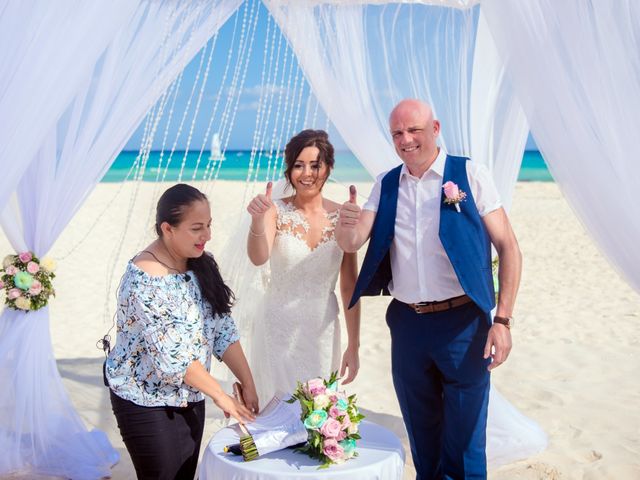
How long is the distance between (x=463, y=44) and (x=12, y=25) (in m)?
2.32

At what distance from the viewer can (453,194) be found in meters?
2.68

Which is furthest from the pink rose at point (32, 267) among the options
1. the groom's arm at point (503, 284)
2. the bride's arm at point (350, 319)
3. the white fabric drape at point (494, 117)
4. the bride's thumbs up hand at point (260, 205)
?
the white fabric drape at point (494, 117)

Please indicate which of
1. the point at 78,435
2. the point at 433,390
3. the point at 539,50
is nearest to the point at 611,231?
the point at 539,50

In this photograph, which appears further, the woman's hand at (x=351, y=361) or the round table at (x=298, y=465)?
the woman's hand at (x=351, y=361)

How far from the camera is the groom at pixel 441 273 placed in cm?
270

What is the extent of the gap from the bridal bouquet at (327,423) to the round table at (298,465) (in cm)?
3

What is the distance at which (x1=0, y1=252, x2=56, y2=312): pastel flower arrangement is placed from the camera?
11.8 ft

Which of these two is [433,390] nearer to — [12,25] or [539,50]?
[539,50]

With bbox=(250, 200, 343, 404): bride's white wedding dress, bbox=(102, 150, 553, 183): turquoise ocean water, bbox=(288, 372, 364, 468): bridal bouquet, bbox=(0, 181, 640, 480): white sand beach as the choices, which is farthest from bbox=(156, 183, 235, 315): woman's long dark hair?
bbox=(102, 150, 553, 183): turquoise ocean water

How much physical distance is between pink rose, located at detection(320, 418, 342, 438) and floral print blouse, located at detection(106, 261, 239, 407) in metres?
0.51

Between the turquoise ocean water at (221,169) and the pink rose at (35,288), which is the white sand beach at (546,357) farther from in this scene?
the turquoise ocean water at (221,169)

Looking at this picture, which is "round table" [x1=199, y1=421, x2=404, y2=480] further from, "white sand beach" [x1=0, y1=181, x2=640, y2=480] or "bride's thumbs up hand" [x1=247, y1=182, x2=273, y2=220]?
"white sand beach" [x1=0, y1=181, x2=640, y2=480]

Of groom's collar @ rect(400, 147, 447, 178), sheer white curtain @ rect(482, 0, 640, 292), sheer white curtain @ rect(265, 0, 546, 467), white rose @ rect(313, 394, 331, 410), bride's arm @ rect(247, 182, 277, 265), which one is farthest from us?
sheer white curtain @ rect(265, 0, 546, 467)

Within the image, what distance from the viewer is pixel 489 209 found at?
9.04ft
